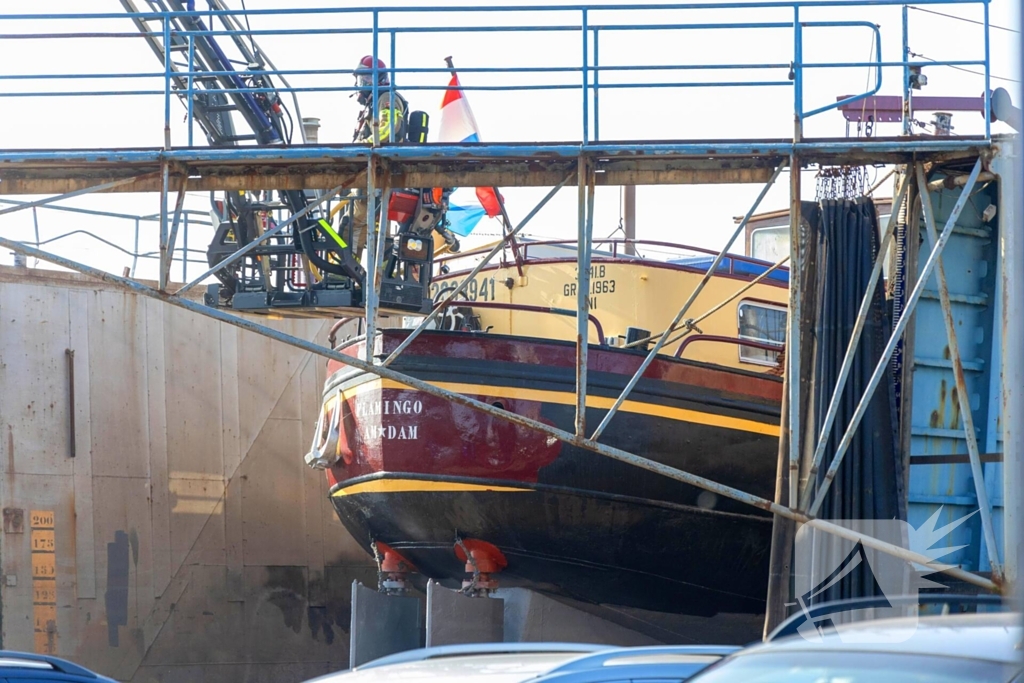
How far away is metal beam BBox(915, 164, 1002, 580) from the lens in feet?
28.9

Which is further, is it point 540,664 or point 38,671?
point 540,664

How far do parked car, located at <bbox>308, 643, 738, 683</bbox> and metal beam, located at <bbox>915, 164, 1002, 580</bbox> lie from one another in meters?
3.51

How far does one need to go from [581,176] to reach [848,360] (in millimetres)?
2279

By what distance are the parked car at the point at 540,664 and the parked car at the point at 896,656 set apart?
0.72 m

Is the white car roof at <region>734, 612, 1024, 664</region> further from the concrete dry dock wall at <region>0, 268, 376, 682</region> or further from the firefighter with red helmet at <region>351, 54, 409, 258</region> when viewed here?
the concrete dry dock wall at <region>0, 268, 376, 682</region>

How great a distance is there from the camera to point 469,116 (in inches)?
443

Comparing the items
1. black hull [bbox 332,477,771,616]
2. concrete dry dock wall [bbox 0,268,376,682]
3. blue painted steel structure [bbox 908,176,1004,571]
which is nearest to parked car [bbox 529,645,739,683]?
blue painted steel structure [bbox 908,176,1004,571]

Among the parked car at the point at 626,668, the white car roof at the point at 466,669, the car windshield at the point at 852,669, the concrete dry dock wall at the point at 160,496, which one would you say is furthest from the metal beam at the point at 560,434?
the concrete dry dock wall at the point at 160,496

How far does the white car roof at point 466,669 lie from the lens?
18.2ft

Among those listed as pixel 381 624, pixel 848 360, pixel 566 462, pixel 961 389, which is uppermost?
pixel 848 360

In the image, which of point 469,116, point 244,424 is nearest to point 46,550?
point 244,424

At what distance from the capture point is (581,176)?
9.20 metres

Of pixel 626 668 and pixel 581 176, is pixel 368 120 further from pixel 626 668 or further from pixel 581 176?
pixel 626 668

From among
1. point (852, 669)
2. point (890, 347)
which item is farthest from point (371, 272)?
point (852, 669)
